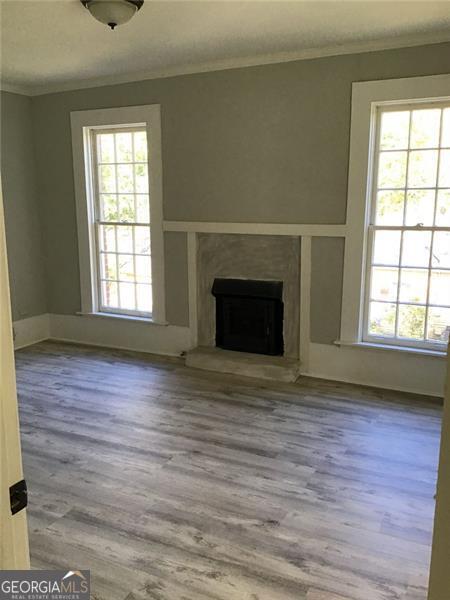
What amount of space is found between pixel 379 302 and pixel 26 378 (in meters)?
3.15

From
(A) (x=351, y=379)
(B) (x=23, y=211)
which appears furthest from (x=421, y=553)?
(B) (x=23, y=211)

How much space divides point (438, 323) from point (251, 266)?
166cm

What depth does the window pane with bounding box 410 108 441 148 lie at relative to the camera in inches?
146

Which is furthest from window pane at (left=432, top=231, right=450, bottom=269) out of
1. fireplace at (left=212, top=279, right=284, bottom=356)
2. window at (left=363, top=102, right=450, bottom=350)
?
fireplace at (left=212, top=279, right=284, bottom=356)

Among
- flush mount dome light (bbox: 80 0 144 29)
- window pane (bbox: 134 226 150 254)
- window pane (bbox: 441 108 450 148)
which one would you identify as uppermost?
flush mount dome light (bbox: 80 0 144 29)

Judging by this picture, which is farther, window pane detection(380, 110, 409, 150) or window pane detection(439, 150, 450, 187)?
window pane detection(380, 110, 409, 150)

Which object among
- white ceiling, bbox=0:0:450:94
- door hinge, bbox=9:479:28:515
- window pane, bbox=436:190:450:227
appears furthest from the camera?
window pane, bbox=436:190:450:227

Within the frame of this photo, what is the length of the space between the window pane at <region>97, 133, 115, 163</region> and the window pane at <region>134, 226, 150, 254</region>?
0.80 m

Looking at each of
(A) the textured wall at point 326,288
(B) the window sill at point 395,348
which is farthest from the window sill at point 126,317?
(B) the window sill at point 395,348

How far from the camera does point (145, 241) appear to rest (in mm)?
5000

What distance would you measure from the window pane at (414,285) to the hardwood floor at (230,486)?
0.80 metres

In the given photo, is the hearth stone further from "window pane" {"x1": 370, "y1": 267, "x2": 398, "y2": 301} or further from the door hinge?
the door hinge

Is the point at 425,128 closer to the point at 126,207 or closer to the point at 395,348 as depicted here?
the point at 395,348

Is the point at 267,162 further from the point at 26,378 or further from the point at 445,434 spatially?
the point at 445,434
